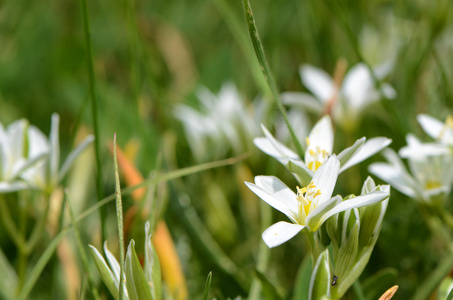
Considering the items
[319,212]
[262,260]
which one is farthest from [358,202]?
[262,260]

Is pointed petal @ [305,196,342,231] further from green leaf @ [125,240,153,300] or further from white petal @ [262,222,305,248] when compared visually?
green leaf @ [125,240,153,300]

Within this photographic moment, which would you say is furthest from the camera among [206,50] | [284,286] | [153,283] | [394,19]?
[206,50]

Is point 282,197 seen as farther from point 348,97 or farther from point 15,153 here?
point 348,97

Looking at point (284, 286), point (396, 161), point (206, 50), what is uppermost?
point (206, 50)

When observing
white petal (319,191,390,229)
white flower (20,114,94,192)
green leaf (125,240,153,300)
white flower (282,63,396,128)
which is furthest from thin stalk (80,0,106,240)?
white flower (282,63,396,128)

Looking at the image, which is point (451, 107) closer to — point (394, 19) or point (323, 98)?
point (323, 98)

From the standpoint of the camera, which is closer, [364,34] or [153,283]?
[153,283]

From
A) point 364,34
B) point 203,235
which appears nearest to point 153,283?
point 203,235
